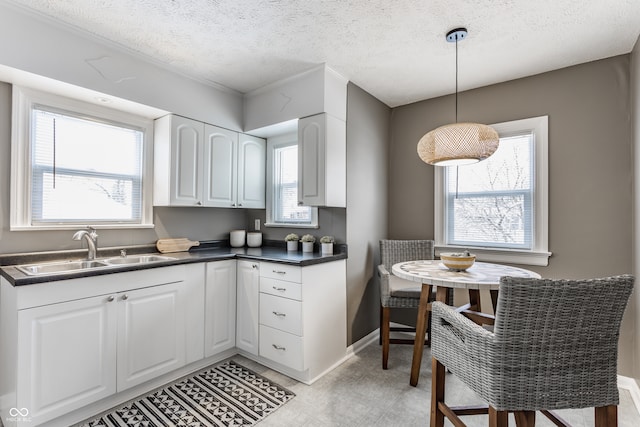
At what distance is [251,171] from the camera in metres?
3.29

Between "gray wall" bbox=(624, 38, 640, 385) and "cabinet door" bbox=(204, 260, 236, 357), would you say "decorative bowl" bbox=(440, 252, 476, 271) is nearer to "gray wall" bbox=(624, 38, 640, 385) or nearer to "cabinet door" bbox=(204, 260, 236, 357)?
"gray wall" bbox=(624, 38, 640, 385)

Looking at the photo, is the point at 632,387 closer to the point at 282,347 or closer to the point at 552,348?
the point at 552,348

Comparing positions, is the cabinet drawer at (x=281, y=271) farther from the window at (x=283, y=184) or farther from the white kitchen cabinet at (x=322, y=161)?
the window at (x=283, y=184)

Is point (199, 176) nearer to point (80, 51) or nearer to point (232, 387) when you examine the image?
point (80, 51)

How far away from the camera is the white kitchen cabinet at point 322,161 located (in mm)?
2588

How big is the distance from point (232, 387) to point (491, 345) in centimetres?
180

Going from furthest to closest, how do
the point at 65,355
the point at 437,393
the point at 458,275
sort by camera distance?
the point at 458,275
the point at 65,355
the point at 437,393

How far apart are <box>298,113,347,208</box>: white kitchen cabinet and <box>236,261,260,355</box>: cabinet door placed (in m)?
0.76

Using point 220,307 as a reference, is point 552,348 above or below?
above

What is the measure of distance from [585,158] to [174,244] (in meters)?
3.59

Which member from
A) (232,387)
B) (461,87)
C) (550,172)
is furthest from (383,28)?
(232,387)

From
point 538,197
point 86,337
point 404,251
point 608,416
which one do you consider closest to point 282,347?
point 86,337

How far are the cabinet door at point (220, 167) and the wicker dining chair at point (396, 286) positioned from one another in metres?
1.65

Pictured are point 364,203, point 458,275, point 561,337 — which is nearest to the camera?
point 561,337
